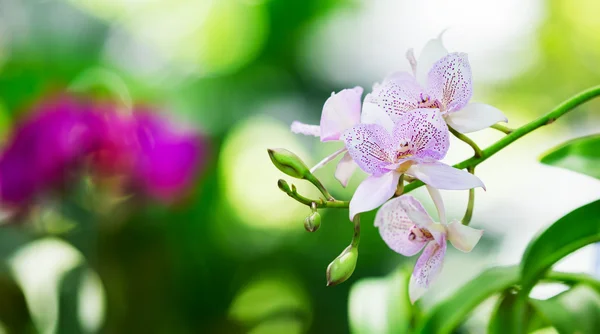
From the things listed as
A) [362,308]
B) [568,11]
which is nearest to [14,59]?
[362,308]

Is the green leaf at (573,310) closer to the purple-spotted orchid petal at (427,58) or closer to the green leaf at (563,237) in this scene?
the green leaf at (563,237)

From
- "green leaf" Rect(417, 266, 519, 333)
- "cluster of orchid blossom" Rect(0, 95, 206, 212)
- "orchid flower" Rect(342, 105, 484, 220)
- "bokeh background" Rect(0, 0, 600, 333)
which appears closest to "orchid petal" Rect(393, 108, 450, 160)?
"orchid flower" Rect(342, 105, 484, 220)

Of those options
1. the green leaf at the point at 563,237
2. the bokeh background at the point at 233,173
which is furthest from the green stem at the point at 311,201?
the bokeh background at the point at 233,173

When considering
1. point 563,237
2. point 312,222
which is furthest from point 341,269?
point 563,237

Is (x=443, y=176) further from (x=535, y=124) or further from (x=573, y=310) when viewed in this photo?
(x=573, y=310)

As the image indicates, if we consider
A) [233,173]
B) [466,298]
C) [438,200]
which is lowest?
[233,173]

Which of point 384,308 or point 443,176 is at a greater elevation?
point 443,176
